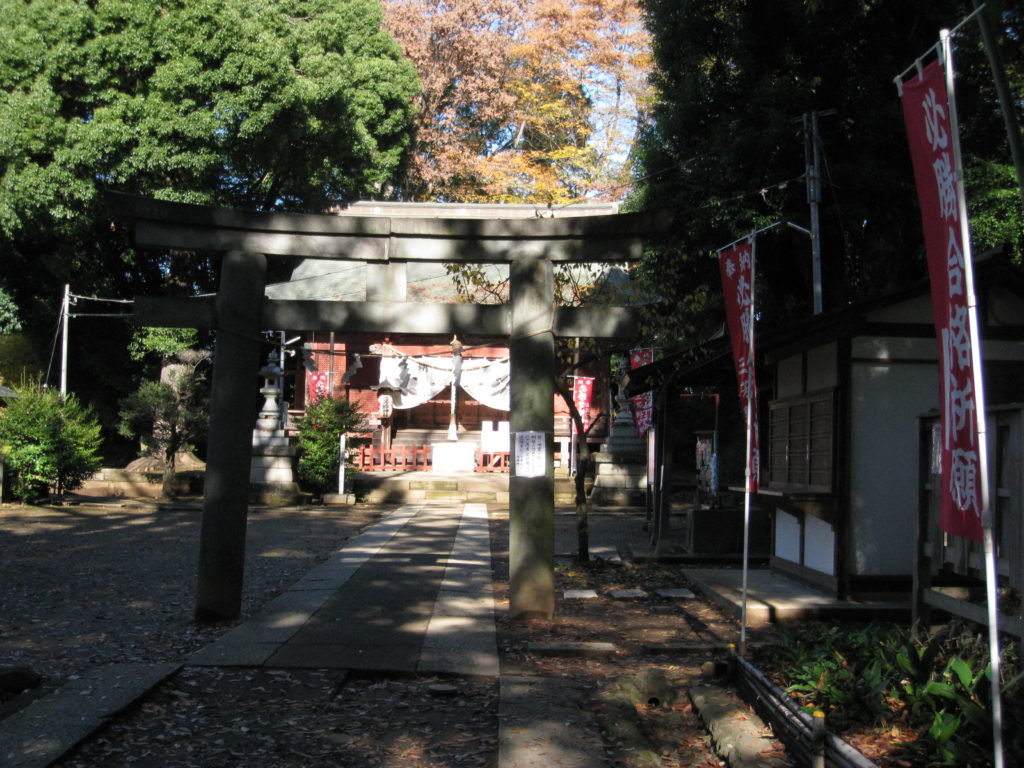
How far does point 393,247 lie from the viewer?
841 cm

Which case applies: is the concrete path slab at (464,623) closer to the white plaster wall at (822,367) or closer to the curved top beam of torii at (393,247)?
the curved top beam of torii at (393,247)

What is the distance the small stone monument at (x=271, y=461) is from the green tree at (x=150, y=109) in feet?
17.5

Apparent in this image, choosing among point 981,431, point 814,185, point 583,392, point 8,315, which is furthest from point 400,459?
point 981,431

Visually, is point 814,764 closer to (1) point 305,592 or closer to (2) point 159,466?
(1) point 305,592

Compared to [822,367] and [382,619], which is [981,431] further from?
[822,367]

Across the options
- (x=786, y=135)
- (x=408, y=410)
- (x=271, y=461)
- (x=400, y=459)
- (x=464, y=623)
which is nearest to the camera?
(x=464, y=623)

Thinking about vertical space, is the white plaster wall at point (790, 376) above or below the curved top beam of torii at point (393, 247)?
below

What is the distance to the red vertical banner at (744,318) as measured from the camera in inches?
297

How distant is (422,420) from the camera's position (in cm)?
2956

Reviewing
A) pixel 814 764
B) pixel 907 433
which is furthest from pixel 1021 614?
pixel 907 433

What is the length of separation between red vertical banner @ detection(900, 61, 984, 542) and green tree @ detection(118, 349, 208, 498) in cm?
2027

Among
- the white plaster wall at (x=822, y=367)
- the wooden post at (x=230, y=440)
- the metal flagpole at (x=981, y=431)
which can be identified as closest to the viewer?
the metal flagpole at (x=981, y=431)

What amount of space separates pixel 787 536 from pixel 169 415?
15946 millimetres

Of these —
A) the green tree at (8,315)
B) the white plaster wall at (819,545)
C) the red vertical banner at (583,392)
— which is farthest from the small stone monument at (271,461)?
the white plaster wall at (819,545)
